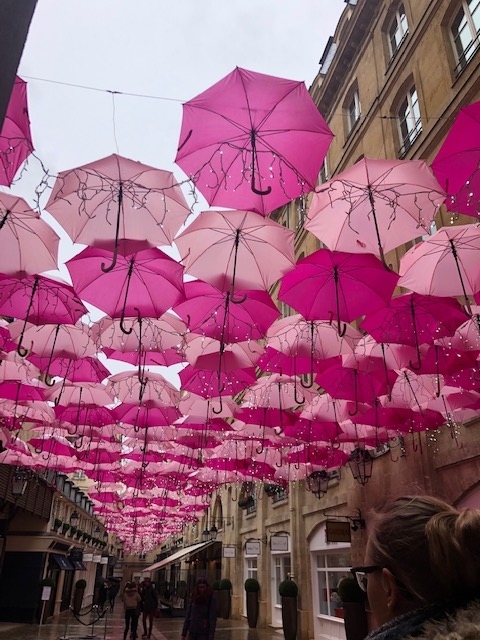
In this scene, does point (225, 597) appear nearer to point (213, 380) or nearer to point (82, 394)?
point (82, 394)

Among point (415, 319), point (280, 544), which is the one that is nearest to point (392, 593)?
point (415, 319)

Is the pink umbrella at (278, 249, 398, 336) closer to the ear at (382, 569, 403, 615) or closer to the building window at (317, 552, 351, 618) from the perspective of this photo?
the ear at (382, 569, 403, 615)

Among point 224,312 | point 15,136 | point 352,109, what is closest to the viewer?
point 15,136

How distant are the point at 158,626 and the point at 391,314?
22.2m

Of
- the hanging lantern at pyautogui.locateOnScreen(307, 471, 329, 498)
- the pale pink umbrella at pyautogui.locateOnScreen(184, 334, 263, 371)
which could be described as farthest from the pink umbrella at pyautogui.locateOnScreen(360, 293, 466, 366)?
the hanging lantern at pyautogui.locateOnScreen(307, 471, 329, 498)

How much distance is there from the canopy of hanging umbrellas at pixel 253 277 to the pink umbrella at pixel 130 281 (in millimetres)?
22

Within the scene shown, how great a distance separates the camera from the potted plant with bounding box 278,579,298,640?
50.2 ft

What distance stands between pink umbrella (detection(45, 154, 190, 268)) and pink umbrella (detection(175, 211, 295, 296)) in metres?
0.43

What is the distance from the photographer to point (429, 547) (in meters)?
1.34

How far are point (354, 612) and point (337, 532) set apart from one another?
2.21m

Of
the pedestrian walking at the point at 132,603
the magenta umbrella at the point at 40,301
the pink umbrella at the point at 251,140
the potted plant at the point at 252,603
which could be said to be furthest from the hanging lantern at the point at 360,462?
the potted plant at the point at 252,603

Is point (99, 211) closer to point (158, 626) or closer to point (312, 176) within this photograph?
point (312, 176)

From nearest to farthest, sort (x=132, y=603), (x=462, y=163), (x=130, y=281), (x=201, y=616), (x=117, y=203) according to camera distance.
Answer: (x=462, y=163) < (x=117, y=203) < (x=130, y=281) < (x=201, y=616) < (x=132, y=603)

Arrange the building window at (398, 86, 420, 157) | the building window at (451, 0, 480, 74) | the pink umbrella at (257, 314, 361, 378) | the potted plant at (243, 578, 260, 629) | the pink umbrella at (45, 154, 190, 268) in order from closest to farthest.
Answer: the pink umbrella at (45, 154, 190, 268)
the pink umbrella at (257, 314, 361, 378)
the building window at (451, 0, 480, 74)
the building window at (398, 86, 420, 157)
the potted plant at (243, 578, 260, 629)
